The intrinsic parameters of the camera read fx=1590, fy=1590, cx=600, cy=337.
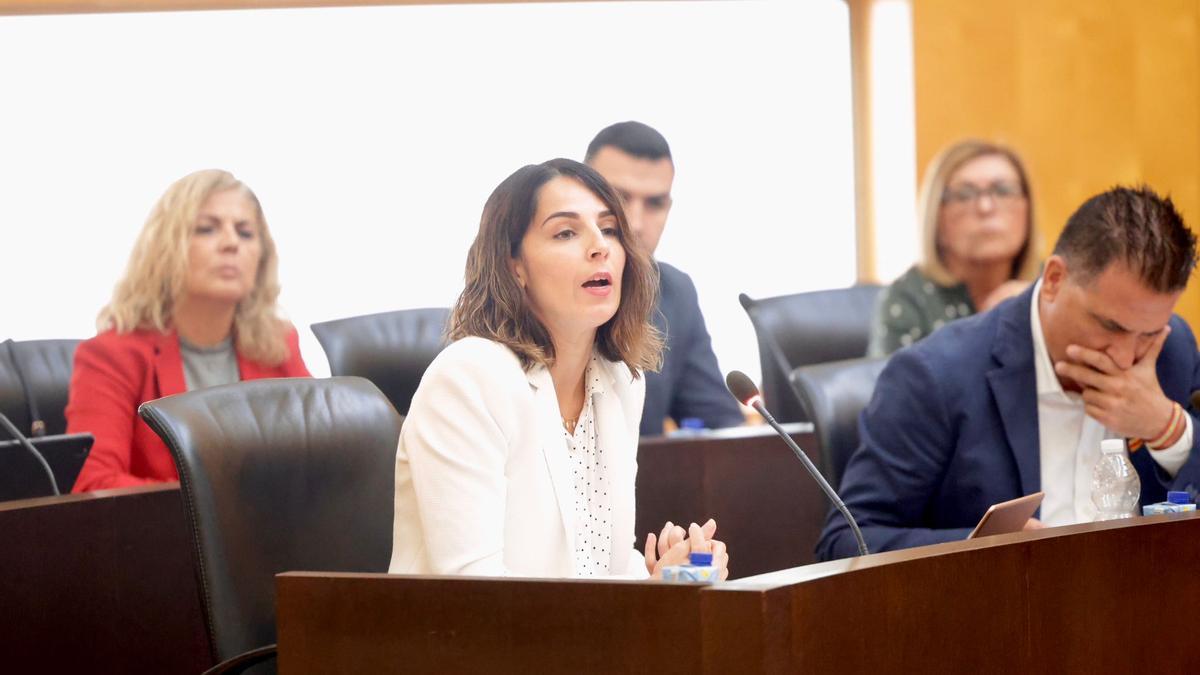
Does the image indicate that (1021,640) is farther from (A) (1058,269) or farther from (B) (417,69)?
(B) (417,69)

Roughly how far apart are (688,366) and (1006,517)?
203 centimetres

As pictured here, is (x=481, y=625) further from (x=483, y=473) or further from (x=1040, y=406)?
(x=1040, y=406)

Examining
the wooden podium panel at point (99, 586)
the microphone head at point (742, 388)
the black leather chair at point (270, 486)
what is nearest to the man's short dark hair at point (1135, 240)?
the microphone head at point (742, 388)

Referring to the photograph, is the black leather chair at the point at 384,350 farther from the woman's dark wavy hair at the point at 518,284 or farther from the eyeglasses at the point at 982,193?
the eyeglasses at the point at 982,193

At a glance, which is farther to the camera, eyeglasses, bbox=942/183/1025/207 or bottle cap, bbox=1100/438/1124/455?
eyeglasses, bbox=942/183/1025/207

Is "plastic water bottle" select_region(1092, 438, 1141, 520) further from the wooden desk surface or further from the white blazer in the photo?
the wooden desk surface

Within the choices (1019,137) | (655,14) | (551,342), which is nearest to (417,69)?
(655,14)

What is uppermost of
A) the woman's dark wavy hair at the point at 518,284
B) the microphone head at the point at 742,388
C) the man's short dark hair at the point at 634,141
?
the man's short dark hair at the point at 634,141

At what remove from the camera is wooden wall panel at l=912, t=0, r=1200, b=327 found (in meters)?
6.20

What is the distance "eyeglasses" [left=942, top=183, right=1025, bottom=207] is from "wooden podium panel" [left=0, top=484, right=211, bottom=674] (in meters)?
2.27

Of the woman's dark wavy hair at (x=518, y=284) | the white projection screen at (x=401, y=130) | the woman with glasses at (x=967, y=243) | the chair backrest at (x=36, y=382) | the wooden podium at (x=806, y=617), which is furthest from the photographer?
the white projection screen at (x=401, y=130)

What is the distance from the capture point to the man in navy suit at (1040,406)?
251cm

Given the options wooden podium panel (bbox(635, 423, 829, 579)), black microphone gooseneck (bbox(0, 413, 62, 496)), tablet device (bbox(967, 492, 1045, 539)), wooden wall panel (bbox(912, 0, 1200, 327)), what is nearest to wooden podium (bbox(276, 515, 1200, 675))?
tablet device (bbox(967, 492, 1045, 539))

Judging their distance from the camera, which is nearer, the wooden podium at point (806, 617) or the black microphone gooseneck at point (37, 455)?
the wooden podium at point (806, 617)
